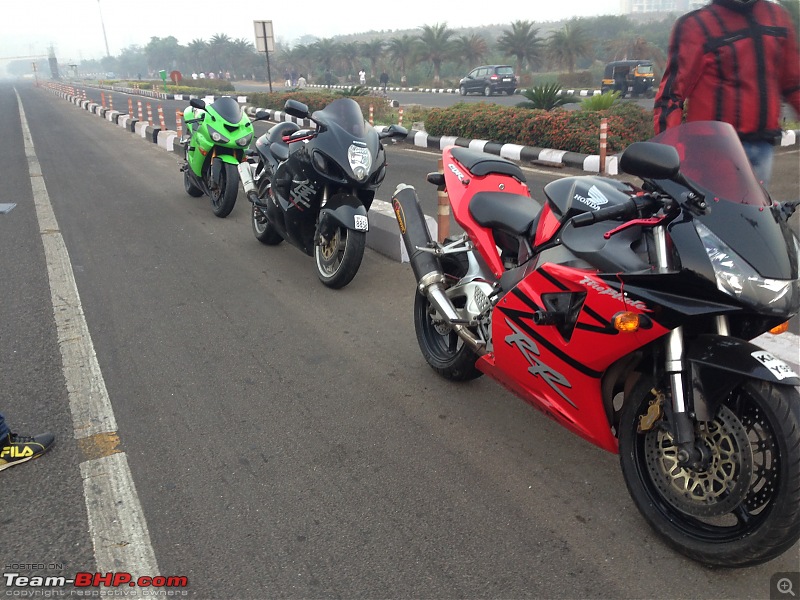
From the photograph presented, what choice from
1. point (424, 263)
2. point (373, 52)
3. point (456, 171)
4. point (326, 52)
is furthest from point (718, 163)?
point (326, 52)

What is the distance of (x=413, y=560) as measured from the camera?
2.44 m

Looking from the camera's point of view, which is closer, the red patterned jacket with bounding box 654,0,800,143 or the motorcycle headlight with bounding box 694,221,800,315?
the motorcycle headlight with bounding box 694,221,800,315

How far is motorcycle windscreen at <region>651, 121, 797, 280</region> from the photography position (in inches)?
83.0

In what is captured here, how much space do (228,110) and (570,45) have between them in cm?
4160

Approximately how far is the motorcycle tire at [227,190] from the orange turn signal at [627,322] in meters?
6.14

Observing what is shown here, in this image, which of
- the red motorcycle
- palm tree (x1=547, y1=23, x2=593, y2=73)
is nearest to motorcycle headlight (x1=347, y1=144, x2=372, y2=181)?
the red motorcycle

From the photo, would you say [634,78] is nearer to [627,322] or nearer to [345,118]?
Result: [345,118]

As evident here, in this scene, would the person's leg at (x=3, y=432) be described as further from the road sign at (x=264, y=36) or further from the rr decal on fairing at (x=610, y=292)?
the road sign at (x=264, y=36)

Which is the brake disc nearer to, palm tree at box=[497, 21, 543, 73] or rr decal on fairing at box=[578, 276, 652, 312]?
rr decal on fairing at box=[578, 276, 652, 312]

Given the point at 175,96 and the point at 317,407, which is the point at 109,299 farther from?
the point at 175,96

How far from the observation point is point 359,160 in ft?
16.5

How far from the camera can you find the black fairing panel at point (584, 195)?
8.70 ft
